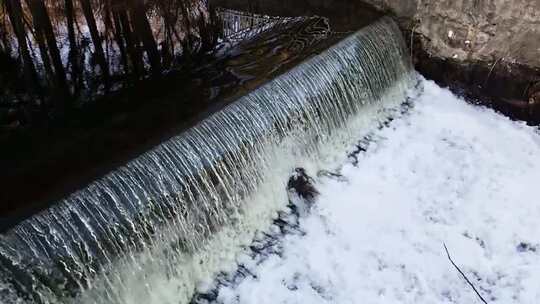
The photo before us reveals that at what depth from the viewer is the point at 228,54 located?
17.2ft

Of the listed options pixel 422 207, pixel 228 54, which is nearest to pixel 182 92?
pixel 228 54

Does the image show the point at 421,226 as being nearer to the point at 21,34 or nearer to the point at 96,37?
the point at 96,37

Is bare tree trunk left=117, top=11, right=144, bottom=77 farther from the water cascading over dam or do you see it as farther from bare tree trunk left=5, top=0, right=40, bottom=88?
the water cascading over dam

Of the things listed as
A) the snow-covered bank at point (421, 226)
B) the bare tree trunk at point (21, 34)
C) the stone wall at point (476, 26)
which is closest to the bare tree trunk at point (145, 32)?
Answer: the bare tree trunk at point (21, 34)

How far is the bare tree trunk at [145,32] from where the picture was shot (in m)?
5.16

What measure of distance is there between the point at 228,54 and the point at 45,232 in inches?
A: 110

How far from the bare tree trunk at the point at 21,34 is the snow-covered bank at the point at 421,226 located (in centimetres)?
260

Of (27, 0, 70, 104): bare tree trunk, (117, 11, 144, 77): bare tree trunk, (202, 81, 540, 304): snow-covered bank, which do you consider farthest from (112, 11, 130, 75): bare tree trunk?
(202, 81, 540, 304): snow-covered bank

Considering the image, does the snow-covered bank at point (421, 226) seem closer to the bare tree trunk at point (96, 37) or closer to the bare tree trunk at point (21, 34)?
the bare tree trunk at point (96, 37)

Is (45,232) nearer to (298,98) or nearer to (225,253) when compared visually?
(225,253)

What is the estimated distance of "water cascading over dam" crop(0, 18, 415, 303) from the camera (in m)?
2.99

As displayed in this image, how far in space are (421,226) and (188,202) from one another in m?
1.86

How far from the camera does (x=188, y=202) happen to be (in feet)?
12.1

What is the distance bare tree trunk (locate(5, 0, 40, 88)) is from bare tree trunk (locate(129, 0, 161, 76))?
1.04 metres
